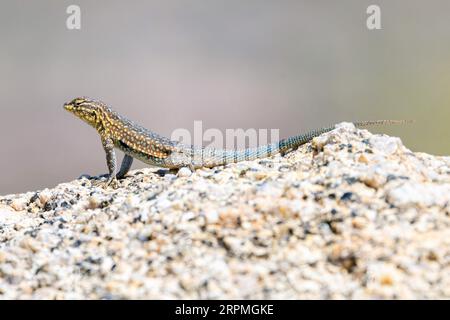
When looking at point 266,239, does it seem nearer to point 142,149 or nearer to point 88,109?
point 142,149

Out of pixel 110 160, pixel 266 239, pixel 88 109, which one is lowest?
pixel 110 160

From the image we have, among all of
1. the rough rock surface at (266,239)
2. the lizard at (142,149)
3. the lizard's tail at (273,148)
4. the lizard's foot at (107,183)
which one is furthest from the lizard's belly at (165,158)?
the rough rock surface at (266,239)

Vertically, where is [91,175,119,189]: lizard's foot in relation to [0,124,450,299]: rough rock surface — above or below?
below

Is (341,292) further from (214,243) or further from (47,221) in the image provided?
(47,221)

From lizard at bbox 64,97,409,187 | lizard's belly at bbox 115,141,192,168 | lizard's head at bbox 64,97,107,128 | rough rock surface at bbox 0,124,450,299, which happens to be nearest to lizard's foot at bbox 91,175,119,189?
lizard at bbox 64,97,409,187

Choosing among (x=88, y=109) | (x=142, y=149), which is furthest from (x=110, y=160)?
(x=88, y=109)

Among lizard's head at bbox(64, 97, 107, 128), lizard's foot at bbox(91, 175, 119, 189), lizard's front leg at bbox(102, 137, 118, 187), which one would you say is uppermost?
lizard's head at bbox(64, 97, 107, 128)

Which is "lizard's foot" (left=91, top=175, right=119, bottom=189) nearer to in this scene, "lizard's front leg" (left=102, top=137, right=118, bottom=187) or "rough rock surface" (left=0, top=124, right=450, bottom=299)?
"lizard's front leg" (left=102, top=137, right=118, bottom=187)

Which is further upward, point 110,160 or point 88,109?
point 88,109
